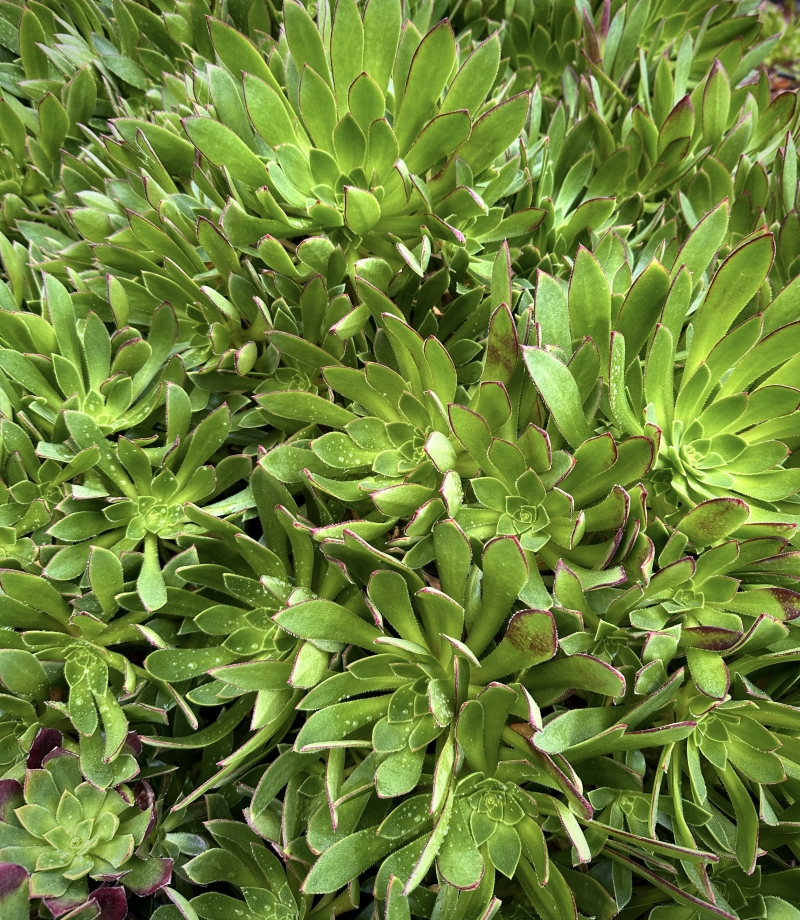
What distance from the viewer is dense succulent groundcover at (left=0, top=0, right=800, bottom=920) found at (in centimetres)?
86

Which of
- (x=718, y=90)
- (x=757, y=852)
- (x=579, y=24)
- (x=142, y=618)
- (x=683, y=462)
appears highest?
(x=579, y=24)

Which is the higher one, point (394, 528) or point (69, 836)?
point (394, 528)

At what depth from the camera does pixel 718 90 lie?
1.30 m

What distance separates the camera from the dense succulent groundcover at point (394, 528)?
861 mm

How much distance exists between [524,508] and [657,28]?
1321 mm

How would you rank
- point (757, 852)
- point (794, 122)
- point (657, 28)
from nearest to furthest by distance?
point (757, 852), point (794, 122), point (657, 28)

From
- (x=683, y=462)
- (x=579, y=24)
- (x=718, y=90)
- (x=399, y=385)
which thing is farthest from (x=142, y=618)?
(x=579, y=24)

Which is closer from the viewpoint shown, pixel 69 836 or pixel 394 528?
A: pixel 69 836

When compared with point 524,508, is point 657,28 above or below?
above

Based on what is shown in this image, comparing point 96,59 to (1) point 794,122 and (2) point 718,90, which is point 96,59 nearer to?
(2) point 718,90

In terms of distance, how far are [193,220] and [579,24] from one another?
1011 millimetres

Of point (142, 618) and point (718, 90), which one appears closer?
point (142, 618)

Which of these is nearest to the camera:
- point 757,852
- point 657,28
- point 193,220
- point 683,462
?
point 757,852

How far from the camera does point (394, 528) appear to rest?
1.05m
